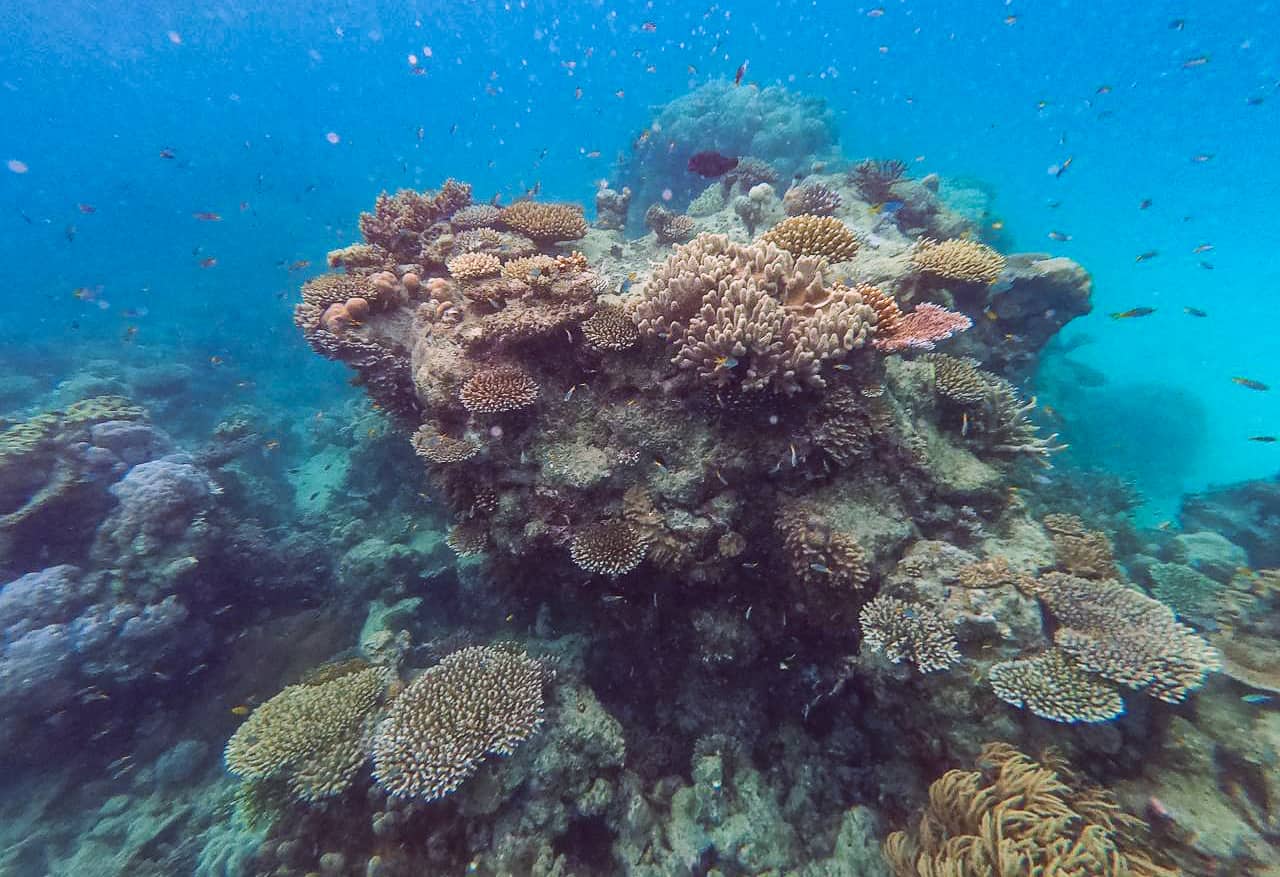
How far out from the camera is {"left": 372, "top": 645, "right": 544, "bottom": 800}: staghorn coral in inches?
174

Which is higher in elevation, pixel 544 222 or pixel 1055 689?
pixel 544 222

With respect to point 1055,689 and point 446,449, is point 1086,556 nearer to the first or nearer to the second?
point 1055,689

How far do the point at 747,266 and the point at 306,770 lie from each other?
635 cm

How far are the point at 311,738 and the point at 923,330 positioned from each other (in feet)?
23.4

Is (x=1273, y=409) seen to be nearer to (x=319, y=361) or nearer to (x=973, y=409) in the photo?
(x=973, y=409)

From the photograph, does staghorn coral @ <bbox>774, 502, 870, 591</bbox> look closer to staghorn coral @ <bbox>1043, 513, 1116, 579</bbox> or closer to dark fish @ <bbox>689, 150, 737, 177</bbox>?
staghorn coral @ <bbox>1043, 513, 1116, 579</bbox>

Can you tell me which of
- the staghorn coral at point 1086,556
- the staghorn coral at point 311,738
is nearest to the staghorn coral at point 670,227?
the staghorn coral at point 1086,556

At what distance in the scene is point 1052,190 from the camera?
227 ft

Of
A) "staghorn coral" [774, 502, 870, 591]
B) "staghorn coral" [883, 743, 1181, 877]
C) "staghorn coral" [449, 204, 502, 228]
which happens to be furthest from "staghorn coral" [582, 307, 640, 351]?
"staghorn coral" [883, 743, 1181, 877]

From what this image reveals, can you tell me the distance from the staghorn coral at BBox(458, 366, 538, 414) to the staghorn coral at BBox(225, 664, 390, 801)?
10.5 ft

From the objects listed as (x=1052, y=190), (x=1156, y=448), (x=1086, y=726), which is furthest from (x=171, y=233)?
(x=1052, y=190)

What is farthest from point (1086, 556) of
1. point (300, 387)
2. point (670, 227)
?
point (300, 387)

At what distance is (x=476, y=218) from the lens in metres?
8.11

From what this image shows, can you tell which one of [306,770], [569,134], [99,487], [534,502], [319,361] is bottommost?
[306,770]
